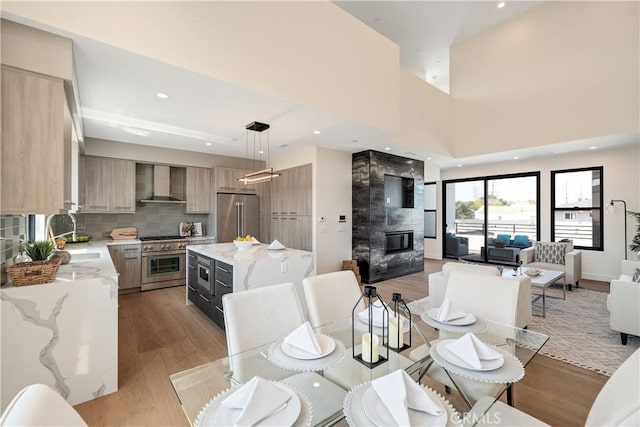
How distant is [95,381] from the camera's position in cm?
218

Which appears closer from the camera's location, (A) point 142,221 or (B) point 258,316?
→ (B) point 258,316

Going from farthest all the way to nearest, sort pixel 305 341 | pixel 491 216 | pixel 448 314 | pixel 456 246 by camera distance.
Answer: pixel 456 246 < pixel 491 216 < pixel 448 314 < pixel 305 341

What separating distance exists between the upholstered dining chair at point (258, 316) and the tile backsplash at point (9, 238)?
72.0 inches

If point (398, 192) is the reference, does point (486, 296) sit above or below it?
below

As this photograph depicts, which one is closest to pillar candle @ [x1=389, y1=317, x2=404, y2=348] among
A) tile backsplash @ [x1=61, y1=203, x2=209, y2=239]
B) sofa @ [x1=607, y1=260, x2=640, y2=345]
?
sofa @ [x1=607, y1=260, x2=640, y2=345]

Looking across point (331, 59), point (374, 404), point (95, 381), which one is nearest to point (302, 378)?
point (374, 404)

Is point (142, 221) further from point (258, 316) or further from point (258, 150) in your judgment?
point (258, 316)

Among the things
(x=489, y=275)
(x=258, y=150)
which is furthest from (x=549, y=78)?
(x=258, y=150)

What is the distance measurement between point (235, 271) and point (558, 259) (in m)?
5.91

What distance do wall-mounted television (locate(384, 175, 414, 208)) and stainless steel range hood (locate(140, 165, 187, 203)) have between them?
415 cm

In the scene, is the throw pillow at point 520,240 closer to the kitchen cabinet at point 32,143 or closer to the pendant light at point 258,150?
the pendant light at point 258,150

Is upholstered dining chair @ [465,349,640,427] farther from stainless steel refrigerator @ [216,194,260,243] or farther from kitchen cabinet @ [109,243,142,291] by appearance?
stainless steel refrigerator @ [216,194,260,243]

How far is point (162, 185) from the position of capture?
5.66 meters

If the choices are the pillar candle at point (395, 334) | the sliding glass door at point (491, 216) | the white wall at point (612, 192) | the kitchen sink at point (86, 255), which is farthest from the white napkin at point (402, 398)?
the sliding glass door at point (491, 216)
